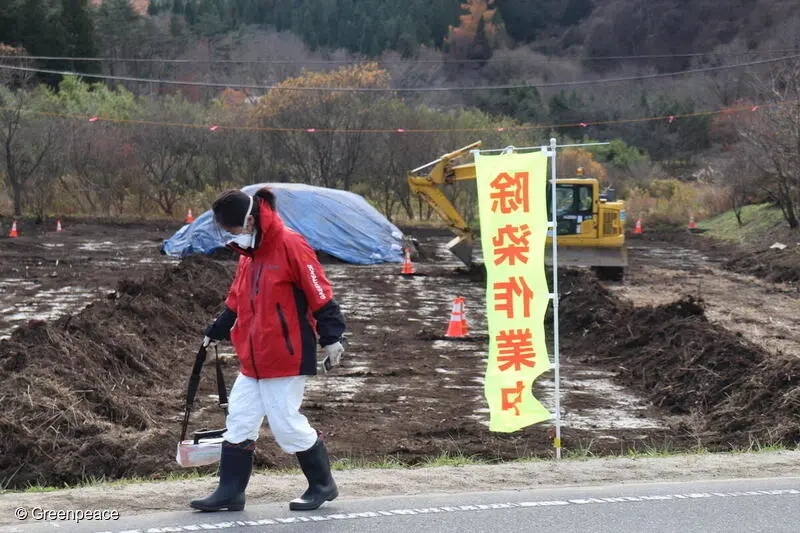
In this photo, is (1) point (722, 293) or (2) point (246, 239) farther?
(1) point (722, 293)

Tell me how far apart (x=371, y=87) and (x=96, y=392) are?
41077 millimetres

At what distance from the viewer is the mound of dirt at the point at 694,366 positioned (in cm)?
1020

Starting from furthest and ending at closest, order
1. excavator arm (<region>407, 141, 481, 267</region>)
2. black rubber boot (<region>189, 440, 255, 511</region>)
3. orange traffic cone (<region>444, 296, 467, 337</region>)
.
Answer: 1. excavator arm (<region>407, 141, 481, 267</region>)
2. orange traffic cone (<region>444, 296, 467, 337</region>)
3. black rubber boot (<region>189, 440, 255, 511</region>)

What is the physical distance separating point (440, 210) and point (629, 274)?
531 centimetres

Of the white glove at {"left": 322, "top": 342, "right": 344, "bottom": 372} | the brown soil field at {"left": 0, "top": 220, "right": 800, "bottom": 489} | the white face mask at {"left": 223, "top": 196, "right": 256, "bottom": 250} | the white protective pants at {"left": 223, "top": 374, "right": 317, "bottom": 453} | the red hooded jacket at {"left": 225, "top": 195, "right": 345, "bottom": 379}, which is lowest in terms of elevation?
the brown soil field at {"left": 0, "top": 220, "right": 800, "bottom": 489}

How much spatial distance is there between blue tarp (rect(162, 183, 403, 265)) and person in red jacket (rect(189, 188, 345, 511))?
24.1 m

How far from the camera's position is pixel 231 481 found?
20.2ft

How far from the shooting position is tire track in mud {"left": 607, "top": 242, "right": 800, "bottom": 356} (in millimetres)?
17984

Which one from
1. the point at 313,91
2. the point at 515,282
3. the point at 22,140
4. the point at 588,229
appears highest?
the point at 313,91

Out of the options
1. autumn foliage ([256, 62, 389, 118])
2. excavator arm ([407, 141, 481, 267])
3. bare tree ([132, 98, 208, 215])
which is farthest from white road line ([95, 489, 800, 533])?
bare tree ([132, 98, 208, 215])

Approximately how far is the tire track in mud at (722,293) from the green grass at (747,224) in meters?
3.44

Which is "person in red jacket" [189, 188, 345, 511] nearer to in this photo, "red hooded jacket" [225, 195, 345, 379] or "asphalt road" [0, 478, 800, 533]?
"red hooded jacket" [225, 195, 345, 379]

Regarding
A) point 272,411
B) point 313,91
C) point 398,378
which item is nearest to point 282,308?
point 272,411

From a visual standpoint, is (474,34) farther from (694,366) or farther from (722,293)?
(694,366)
